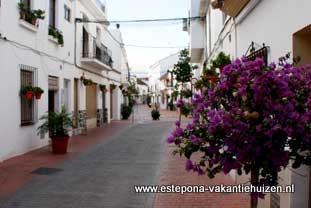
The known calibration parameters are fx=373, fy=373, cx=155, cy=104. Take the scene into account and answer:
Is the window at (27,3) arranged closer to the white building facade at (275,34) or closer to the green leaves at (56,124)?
the green leaves at (56,124)

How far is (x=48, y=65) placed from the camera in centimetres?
1341

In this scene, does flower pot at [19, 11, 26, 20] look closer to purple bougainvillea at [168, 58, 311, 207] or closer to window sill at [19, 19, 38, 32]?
window sill at [19, 19, 38, 32]

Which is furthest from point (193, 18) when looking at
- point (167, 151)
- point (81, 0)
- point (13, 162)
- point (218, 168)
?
point (218, 168)

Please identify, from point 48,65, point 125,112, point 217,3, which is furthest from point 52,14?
point 125,112

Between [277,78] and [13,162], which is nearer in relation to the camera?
[277,78]

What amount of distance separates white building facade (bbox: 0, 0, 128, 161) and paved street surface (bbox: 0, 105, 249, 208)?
104cm

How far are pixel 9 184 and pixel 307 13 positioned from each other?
245 inches

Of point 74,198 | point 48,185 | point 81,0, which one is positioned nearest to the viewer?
point 74,198

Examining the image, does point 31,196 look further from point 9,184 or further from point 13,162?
point 13,162

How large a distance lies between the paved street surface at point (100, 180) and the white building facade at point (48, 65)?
1037 millimetres

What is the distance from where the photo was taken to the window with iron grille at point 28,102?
1141 cm

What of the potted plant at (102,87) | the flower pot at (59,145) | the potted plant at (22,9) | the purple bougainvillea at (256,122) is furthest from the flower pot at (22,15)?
the potted plant at (102,87)

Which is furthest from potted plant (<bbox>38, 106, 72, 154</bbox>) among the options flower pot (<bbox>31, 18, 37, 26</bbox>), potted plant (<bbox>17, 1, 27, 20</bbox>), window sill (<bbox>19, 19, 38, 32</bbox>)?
potted plant (<bbox>17, 1, 27, 20</bbox>)

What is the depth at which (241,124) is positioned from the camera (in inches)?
120
